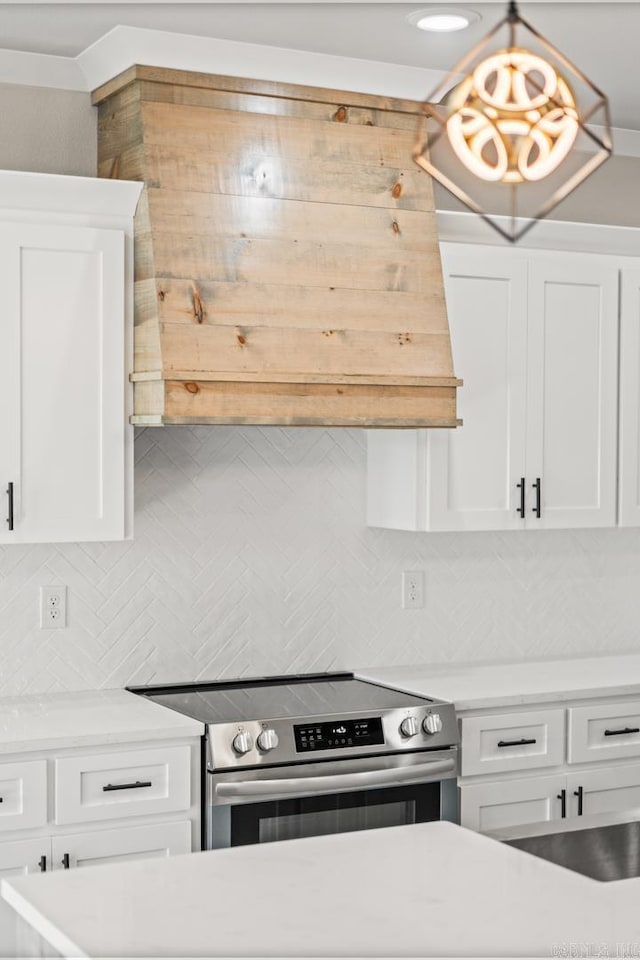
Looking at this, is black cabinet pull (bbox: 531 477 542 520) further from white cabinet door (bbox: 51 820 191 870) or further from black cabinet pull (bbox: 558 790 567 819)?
white cabinet door (bbox: 51 820 191 870)

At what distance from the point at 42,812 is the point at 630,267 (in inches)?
101

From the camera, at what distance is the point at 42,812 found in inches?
120

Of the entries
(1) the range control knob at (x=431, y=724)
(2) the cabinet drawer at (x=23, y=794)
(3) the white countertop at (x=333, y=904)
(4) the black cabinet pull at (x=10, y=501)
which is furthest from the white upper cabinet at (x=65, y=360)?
(3) the white countertop at (x=333, y=904)

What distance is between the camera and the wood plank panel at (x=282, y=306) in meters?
3.33

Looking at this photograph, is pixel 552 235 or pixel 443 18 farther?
pixel 552 235

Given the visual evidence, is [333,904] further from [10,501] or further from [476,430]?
[476,430]

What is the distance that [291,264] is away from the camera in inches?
138

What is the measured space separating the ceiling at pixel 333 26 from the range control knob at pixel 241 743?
6.12ft

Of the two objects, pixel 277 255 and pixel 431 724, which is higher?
pixel 277 255

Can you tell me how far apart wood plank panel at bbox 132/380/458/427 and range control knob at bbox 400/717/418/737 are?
2.78 ft

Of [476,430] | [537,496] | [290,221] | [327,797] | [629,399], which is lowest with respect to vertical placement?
[327,797]

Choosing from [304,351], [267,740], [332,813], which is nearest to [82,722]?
[267,740]

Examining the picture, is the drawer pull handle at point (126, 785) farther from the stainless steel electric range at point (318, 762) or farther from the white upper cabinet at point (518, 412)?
the white upper cabinet at point (518, 412)

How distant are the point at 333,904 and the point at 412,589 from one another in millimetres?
2443
